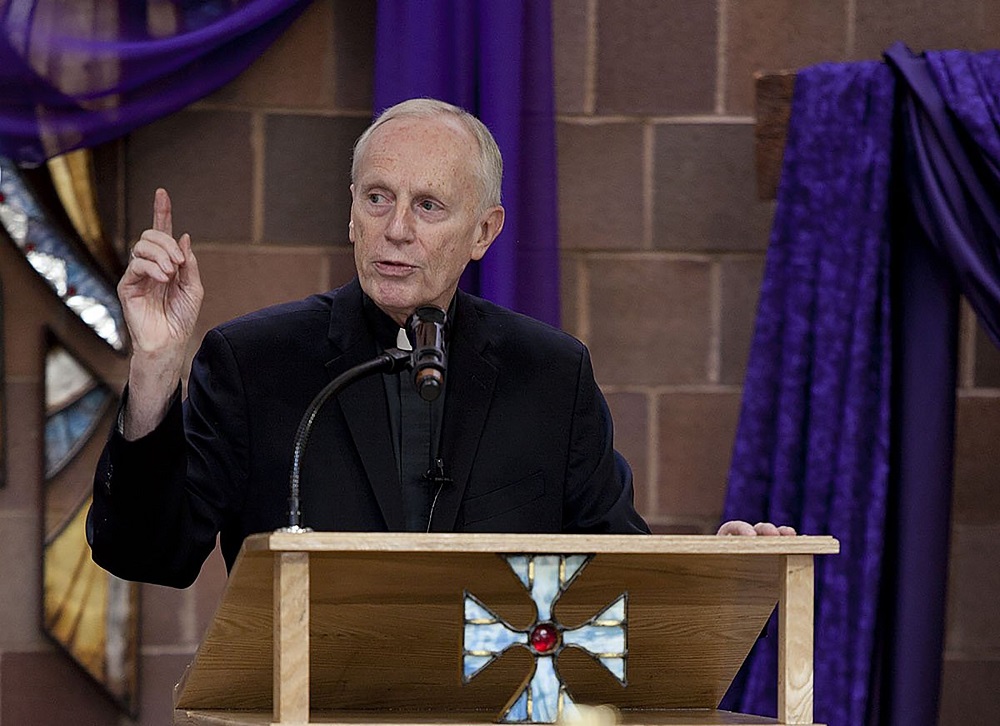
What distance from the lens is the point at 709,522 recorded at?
3896mm

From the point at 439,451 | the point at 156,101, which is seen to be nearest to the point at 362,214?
the point at 439,451

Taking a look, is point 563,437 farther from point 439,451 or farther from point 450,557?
point 450,557

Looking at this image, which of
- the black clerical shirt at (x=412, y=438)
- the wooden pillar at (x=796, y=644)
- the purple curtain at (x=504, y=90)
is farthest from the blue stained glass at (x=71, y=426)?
the wooden pillar at (x=796, y=644)

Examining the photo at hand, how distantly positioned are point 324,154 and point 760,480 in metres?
1.38

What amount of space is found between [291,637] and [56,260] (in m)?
2.22

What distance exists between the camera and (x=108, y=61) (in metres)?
3.52

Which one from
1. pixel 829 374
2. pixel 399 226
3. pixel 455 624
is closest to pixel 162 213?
pixel 399 226

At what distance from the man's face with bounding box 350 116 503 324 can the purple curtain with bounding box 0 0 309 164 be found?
1.26 metres

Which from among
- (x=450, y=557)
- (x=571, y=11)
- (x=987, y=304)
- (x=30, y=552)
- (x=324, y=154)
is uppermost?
(x=571, y=11)

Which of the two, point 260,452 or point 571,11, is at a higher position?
point 571,11

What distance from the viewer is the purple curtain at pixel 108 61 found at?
3.42m

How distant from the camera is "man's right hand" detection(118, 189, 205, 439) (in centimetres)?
194

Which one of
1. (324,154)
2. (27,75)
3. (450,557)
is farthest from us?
(324,154)

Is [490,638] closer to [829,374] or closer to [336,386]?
[336,386]
